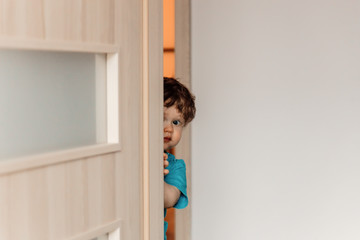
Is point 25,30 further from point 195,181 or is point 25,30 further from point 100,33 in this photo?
point 195,181

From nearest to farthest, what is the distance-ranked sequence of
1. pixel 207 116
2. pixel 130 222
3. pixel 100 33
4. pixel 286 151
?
pixel 100 33, pixel 130 222, pixel 286 151, pixel 207 116

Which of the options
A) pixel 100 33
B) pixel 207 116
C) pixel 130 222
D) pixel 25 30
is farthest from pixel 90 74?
pixel 207 116

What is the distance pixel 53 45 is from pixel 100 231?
1.31ft

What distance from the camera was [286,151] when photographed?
75.4 inches

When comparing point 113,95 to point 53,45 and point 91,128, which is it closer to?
point 91,128

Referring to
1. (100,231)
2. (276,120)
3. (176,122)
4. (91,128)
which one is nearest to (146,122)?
(91,128)

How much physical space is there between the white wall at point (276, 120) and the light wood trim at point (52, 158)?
1.04 metres

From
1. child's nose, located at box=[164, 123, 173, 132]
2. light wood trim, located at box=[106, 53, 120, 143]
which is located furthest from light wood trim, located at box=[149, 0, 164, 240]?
child's nose, located at box=[164, 123, 173, 132]

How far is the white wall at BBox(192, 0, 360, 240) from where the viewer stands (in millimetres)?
1823

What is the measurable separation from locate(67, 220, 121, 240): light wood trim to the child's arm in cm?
36

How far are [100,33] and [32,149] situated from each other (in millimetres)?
284

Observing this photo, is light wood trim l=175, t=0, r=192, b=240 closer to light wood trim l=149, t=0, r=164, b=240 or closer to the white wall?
the white wall

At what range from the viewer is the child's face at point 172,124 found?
148 cm

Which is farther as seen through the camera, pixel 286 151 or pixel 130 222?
pixel 286 151
